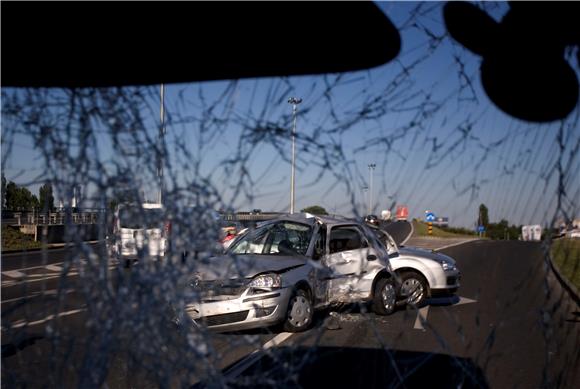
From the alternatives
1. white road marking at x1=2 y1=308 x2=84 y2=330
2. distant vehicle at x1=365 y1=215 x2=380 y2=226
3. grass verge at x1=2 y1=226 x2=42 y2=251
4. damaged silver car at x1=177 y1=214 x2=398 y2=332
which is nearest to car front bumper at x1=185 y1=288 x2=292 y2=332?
damaged silver car at x1=177 y1=214 x2=398 y2=332

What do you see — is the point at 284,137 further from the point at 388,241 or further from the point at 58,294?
the point at 58,294

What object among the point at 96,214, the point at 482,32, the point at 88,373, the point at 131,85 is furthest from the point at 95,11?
the point at 482,32

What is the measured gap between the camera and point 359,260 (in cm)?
236

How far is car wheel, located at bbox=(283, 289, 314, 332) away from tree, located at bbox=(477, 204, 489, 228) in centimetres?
76

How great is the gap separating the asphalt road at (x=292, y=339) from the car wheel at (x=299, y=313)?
0.06m

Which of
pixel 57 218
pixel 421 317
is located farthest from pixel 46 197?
pixel 421 317

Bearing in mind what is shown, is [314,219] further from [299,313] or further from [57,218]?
[57,218]

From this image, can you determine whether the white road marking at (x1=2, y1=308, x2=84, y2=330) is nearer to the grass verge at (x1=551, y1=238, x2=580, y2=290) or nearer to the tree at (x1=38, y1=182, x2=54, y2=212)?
the tree at (x1=38, y1=182, x2=54, y2=212)

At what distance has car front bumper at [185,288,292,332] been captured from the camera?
2.12m

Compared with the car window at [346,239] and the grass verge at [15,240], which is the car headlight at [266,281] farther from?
the grass verge at [15,240]

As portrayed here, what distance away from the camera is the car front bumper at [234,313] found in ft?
6.97

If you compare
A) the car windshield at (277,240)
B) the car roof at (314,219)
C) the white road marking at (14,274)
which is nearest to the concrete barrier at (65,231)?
the white road marking at (14,274)

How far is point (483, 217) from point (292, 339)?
0.90 metres

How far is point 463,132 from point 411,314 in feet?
2.72
